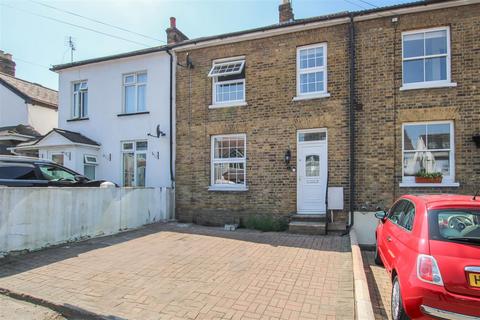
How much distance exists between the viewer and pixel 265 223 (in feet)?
35.4

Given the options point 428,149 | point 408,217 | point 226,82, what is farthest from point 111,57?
point 408,217

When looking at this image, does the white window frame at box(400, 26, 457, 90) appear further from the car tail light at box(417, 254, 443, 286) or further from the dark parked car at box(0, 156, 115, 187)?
the dark parked car at box(0, 156, 115, 187)

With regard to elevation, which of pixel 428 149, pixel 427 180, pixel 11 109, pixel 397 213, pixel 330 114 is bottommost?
pixel 397 213

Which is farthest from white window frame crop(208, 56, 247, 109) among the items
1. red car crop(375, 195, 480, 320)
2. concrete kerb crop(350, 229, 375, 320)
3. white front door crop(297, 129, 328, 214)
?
red car crop(375, 195, 480, 320)

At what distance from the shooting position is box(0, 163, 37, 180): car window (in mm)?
8539

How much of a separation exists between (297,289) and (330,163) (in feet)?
19.0

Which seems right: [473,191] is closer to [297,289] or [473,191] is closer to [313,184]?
[313,184]

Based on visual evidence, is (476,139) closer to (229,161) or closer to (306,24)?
(306,24)

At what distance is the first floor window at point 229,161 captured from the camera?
11.9 metres

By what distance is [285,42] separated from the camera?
11438 millimetres

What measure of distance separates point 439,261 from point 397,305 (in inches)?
37.0

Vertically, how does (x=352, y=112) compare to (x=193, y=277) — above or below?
above

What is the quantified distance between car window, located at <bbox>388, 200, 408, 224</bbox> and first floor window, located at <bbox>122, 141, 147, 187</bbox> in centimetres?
952

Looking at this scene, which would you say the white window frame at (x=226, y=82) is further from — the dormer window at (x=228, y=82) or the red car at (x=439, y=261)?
the red car at (x=439, y=261)
